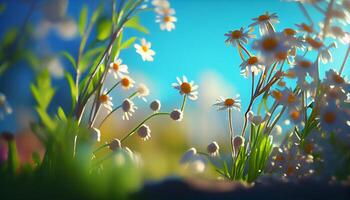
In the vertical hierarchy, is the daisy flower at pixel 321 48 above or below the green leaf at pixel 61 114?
below

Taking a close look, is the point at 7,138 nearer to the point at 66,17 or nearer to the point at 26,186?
the point at 66,17

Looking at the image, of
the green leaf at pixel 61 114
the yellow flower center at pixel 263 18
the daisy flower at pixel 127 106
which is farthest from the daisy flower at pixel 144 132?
the yellow flower center at pixel 263 18

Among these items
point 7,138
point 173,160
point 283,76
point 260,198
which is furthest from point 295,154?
point 7,138

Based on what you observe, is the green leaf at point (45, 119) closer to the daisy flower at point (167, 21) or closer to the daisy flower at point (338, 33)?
the daisy flower at point (167, 21)

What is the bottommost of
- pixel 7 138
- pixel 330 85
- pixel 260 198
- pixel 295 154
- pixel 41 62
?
pixel 260 198

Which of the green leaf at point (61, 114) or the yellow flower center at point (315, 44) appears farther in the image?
the green leaf at point (61, 114)

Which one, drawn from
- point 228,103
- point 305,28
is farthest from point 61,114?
point 305,28

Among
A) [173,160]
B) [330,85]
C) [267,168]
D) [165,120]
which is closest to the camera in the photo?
[173,160]

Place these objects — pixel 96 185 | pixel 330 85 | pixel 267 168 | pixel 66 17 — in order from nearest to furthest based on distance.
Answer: pixel 96 185, pixel 66 17, pixel 330 85, pixel 267 168
